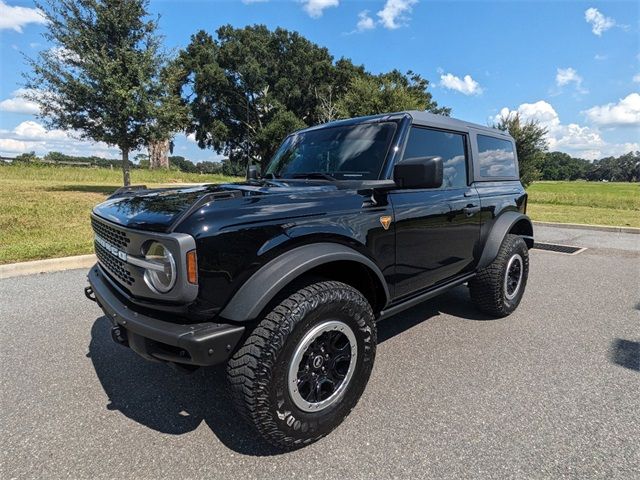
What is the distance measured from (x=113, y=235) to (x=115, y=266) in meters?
0.19

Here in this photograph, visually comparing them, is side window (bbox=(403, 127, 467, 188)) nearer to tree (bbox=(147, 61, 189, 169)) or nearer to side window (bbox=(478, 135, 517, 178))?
side window (bbox=(478, 135, 517, 178))

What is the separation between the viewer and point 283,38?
34.1 m

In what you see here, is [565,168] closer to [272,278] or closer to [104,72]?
[104,72]

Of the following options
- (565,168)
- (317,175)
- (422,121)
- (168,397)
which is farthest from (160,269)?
(565,168)

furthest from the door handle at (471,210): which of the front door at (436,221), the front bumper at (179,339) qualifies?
the front bumper at (179,339)

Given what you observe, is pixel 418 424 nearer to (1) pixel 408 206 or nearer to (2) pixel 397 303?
(2) pixel 397 303

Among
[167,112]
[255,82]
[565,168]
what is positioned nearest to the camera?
[167,112]

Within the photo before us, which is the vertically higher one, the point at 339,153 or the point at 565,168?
the point at 565,168

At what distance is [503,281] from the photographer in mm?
3789

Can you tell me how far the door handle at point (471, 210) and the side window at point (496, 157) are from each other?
0.44 metres

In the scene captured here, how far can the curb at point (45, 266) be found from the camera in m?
5.05

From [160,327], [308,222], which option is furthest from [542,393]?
[160,327]

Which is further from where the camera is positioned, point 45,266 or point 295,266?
point 45,266

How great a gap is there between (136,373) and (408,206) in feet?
7.71
